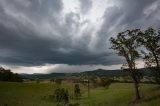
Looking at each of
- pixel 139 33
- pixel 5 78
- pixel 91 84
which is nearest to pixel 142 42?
pixel 139 33

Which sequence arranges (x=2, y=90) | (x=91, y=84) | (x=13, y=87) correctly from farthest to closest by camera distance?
(x=91, y=84)
(x=13, y=87)
(x=2, y=90)

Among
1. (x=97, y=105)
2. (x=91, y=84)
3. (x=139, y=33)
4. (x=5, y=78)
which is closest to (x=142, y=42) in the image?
(x=139, y=33)

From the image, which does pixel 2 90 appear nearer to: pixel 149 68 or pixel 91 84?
pixel 91 84

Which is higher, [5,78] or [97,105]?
[5,78]

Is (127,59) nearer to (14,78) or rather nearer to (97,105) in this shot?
(97,105)

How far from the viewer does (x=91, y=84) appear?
173m

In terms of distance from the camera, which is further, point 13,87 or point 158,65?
point 13,87

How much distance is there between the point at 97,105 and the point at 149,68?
16311 mm

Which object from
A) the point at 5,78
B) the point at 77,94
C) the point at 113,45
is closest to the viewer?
the point at 113,45

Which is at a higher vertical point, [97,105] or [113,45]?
[113,45]

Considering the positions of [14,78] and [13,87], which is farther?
[14,78]

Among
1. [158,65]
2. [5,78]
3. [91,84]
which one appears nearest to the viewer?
[158,65]

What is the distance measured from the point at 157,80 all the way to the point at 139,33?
1306 cm

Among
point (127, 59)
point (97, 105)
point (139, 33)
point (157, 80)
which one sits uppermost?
point (139, 33)
